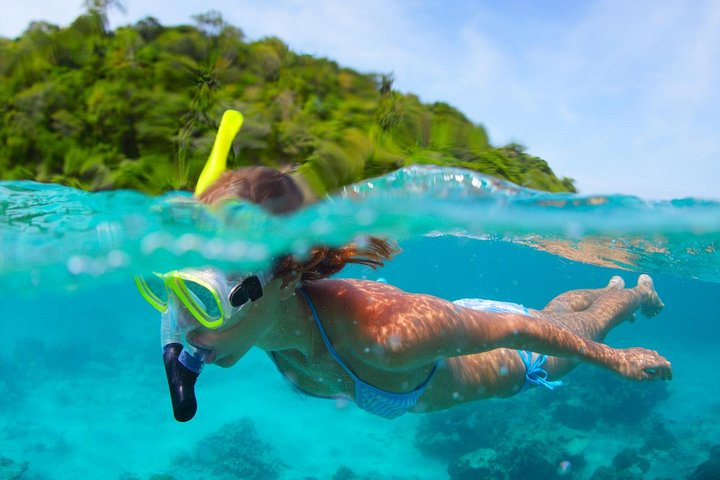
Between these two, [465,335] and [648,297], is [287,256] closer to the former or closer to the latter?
[465,335]

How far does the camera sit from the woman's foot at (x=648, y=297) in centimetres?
902

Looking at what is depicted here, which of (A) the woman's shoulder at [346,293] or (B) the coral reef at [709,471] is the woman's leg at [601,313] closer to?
(A) the woman's shoulder at [346,293]

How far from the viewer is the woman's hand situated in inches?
192

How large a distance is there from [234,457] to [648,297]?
45.7ft

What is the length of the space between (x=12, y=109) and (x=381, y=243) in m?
3.85

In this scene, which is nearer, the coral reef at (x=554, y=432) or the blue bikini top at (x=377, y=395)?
the blue bikini top at (x=377, y=395)

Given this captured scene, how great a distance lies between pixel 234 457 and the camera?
54.1 ft

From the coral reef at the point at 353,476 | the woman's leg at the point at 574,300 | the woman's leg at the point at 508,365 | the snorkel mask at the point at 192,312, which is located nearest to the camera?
the snorkel mask at the point at 192,312

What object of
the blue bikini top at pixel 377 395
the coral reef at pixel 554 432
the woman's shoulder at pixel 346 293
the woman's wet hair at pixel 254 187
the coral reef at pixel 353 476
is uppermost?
the woman's wet hair at pixel 254 187

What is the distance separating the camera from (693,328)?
83.9 m

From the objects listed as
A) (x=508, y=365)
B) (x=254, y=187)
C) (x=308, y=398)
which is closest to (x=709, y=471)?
(x=508, y=365)

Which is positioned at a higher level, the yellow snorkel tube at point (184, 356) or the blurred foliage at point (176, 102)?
the blurred foliage at point (176, 102)

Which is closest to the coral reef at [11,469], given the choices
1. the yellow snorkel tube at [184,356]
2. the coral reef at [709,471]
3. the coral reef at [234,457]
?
the coral reef at [234,457]

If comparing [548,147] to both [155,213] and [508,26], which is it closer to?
[508,26]
